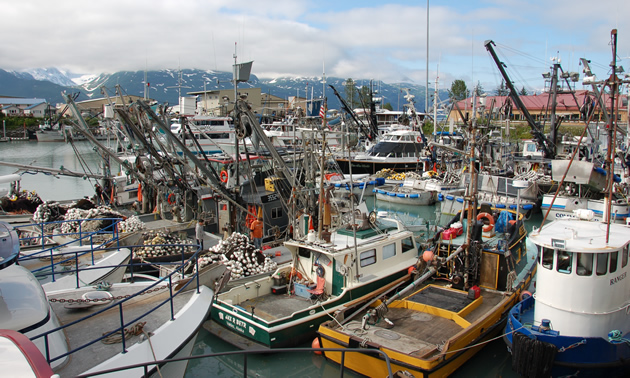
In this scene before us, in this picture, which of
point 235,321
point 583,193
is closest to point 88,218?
point 235,321

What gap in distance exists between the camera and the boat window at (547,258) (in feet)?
27.1

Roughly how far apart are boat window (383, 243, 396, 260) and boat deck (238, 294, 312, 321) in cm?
229

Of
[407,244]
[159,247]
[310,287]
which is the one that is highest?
[407,244]

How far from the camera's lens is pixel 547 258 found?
8312 mm

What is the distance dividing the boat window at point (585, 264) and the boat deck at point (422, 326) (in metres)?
2.27

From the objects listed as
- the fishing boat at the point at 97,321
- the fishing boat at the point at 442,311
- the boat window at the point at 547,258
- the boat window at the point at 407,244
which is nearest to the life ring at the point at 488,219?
the fishing boat at the point at 442,311

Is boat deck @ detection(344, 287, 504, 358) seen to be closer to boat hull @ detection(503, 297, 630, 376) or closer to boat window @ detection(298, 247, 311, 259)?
boat hull @ detection(503, 297, 630, 376)

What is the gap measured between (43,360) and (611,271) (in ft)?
28.5

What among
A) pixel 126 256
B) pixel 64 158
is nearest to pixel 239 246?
pixel 126 256

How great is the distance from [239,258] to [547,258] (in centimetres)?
723

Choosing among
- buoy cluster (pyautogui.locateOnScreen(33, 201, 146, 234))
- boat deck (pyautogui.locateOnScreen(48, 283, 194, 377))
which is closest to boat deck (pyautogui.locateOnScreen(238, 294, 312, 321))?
boat deck (pyautogui.locateOnScreen(48, 283, 194, 377))

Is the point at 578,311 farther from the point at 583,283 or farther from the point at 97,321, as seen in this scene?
the point at 97,321

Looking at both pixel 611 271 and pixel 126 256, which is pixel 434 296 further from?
pixel 126 256

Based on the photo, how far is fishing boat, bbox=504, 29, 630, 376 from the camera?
7727 millimetres
